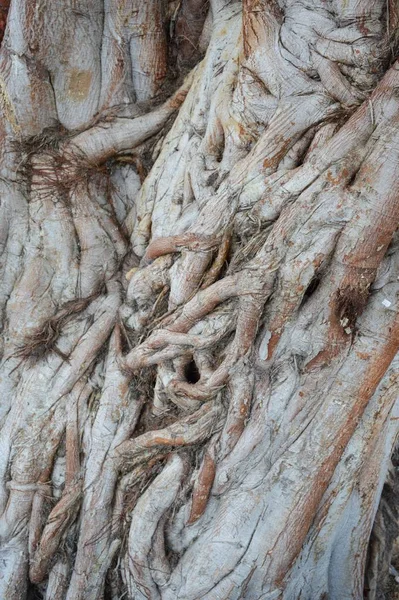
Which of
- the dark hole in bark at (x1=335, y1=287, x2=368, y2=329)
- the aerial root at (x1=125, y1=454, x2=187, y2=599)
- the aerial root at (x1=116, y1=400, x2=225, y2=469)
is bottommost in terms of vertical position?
the aerial root at (x1=125, y1=454, x2=187, y2=599)

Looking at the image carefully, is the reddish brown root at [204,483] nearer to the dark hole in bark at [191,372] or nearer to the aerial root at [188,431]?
the aerial root at [188,431]

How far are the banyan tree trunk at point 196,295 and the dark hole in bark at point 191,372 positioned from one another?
0.04 feet

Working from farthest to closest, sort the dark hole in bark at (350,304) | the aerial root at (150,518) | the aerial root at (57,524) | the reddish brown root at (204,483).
→ the aerial root at (57,524)
the aerial root at (150,518)
the reddish brown root at (204,483)
the dark hole in bark at (350,304)

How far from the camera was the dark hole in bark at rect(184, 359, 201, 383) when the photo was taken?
108 inches

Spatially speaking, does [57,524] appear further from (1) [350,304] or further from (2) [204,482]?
(1) [350,304]

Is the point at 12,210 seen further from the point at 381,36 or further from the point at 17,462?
the point at 381,36

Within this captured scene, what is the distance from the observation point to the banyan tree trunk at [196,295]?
2396mm

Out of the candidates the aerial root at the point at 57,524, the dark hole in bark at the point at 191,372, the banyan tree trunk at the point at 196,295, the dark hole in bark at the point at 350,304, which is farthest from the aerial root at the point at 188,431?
the dark hole in bark at the point at 350,304

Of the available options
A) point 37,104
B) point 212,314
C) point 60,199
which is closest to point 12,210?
point 60,199

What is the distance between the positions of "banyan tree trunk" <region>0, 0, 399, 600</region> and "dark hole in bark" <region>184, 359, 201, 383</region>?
0.01 m

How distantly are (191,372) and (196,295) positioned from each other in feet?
1.38

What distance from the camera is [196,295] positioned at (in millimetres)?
2613

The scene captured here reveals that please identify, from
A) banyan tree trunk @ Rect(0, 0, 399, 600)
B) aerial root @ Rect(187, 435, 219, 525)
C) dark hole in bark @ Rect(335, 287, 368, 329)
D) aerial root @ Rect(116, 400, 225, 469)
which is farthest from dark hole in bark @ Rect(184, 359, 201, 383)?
dark hole in bark @ Rect(335, 287, 368, 329)

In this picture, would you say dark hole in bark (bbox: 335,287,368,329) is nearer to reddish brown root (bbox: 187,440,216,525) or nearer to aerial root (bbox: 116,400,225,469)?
aerial root (bbox: 116,400,225,469)
